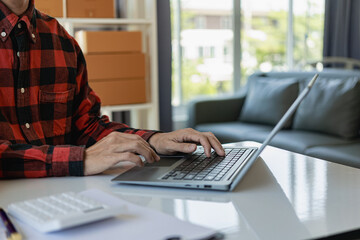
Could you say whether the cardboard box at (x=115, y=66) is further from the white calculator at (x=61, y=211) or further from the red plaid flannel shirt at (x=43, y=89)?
the white calculator at (x=61, y=211)

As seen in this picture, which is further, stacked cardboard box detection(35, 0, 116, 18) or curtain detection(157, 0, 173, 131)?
curtain detection(157, 0, 173, 131)

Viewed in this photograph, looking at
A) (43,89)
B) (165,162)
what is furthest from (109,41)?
(165,162)

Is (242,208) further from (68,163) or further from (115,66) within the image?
(115,66)

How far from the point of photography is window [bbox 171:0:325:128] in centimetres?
395

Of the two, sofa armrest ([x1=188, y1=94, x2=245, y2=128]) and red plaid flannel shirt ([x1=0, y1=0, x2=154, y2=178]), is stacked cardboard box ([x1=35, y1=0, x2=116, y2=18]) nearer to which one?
sofa armrest ([x1=188, y1=94, x2=245, y2=128])

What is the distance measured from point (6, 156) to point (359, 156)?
174cm

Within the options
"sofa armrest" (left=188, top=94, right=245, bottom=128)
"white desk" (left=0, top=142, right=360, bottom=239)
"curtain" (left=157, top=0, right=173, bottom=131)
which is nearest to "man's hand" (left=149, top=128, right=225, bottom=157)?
"white desk" (left=0, top=142, right=360, bottom=239)

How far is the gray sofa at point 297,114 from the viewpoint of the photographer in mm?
2580

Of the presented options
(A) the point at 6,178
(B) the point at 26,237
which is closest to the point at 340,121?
(A) the point at 6,178

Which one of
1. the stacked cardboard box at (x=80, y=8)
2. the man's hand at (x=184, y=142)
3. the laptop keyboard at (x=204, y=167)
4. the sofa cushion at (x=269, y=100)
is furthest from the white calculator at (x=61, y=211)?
the sofa cushion at (x=269, y=100)

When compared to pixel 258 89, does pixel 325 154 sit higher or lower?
lower

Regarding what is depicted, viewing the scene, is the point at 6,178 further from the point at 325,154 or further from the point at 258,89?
the point at 258,89

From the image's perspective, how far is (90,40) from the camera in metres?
2.83

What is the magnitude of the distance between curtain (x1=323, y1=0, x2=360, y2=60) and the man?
337 cm
